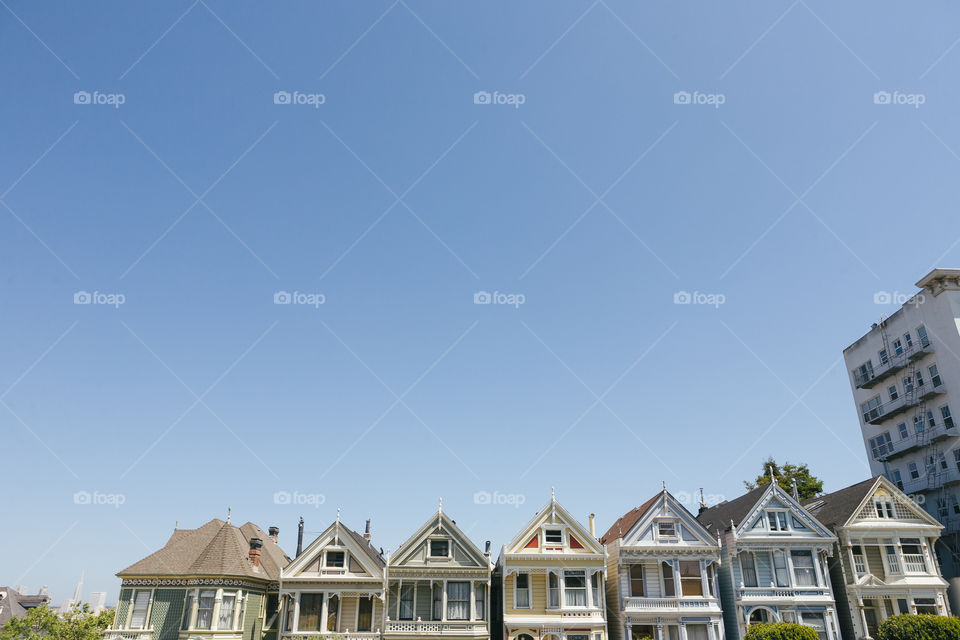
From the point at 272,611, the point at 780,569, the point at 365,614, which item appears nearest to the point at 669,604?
the point at 780,569

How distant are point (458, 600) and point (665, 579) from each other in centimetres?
1294

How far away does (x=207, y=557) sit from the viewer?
37750 mm

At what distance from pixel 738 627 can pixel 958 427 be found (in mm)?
24078

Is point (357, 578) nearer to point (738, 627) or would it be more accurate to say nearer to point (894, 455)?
point (738, 627)

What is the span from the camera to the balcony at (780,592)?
38.2 metres

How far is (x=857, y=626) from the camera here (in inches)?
1503

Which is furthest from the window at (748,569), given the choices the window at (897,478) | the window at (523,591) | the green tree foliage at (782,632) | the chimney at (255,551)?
the chimney at (255,551)

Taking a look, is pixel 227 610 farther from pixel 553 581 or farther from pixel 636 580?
pixel 636 580

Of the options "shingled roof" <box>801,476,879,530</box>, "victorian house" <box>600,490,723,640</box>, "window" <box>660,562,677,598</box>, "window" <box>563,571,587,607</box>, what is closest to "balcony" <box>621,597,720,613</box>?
"victorian house" <box>600,490,723,640</box>

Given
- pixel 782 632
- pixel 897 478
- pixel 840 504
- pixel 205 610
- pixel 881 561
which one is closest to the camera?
pixel 782 632

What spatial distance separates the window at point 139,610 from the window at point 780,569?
3844cm

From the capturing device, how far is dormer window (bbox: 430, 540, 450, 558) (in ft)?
129

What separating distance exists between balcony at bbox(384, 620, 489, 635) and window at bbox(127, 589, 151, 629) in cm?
1441

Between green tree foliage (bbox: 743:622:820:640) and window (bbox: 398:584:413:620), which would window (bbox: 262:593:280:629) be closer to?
window (bbox: 398:584:413:620)
